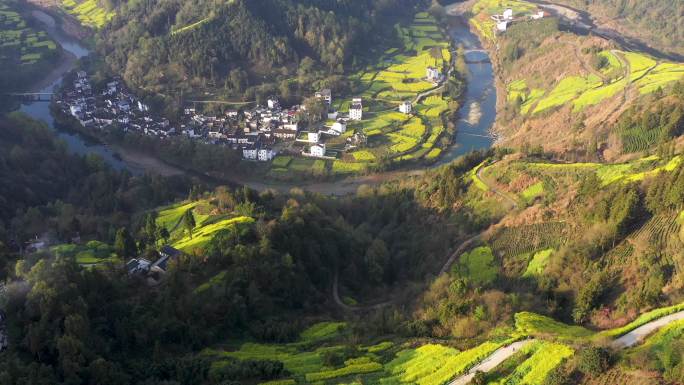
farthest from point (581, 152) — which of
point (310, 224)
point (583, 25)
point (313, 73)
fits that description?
point (583, 25)

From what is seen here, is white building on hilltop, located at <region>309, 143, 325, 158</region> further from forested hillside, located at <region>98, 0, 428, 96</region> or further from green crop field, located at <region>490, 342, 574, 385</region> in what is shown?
green crop field, located at <region>490, 342, 574, 385</region>

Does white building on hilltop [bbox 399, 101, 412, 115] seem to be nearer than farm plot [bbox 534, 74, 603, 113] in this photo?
No

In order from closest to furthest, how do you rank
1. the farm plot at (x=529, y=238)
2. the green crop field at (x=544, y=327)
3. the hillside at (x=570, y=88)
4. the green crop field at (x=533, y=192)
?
the green crop field at (x=544, y=327)
the farm plot at (x=529, y=238)
the green crop field at (x=533, y=192)
the hillside at (x=570, y=88)

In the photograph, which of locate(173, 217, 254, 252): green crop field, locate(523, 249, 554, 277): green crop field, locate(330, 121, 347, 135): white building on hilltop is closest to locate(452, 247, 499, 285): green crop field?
locate(523, 249, 554, 277): green crop field

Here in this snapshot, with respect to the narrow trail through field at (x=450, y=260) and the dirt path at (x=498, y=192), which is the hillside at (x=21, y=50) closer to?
the narrow trail through field at (x=450, y=260)

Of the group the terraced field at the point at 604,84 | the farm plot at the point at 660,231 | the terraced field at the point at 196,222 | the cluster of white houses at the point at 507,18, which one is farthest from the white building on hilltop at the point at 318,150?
the cluster of white houses at the point at 507,18

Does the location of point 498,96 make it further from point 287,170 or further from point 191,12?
point 191,12

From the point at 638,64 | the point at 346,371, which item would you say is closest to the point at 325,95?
the point at 638,64

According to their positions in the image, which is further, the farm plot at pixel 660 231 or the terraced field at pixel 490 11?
the terraced field at pixel 490 11
